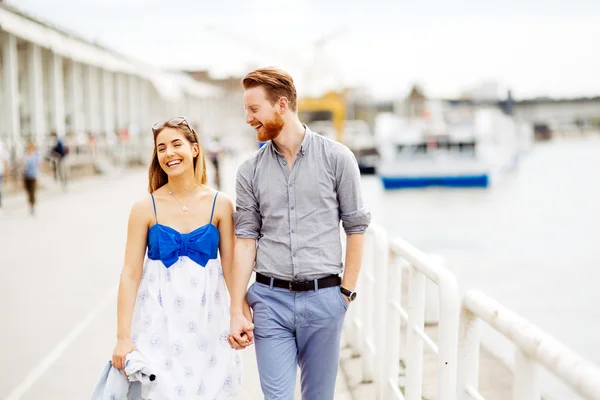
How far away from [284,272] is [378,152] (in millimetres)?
44348

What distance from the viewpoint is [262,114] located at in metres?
3.07

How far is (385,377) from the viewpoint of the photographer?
14.8 ft

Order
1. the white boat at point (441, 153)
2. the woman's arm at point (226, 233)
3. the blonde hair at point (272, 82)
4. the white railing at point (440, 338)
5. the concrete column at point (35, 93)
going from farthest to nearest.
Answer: the white boat at point (441, 153)
the concrete column at point (35, 93)
the woman's arm at point (226, 233)
the blonde hair at point (272, 82)
the white railing at point (440, 338)

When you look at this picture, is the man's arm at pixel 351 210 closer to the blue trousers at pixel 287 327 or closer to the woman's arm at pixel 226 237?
the blue trousers at pixel 287 327

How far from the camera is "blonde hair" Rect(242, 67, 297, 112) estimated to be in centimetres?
304

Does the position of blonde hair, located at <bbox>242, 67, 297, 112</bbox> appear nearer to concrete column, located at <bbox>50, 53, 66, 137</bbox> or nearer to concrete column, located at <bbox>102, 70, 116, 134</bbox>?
concrete column, located at <bbox>50, 53, 66, 137</bbox>

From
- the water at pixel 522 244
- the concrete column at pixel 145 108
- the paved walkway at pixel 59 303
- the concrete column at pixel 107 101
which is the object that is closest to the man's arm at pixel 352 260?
the paved walkway at pixel 59 303

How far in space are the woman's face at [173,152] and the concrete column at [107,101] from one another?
1430 inches

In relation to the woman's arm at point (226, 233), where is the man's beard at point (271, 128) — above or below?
above

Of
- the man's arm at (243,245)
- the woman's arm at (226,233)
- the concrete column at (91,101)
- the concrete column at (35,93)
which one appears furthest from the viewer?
the concrete column at (91,101)

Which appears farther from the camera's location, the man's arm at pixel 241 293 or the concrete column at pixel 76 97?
the concrete column at pixel 76 97

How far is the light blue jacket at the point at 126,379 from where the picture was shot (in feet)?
9.98

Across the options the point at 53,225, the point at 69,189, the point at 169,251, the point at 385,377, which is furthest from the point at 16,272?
the point at 69,189

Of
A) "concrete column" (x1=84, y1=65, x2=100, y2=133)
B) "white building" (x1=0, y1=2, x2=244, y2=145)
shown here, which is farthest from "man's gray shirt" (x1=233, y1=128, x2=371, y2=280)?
"concrete column" (x1=84, y1=65, x2=100, y2=133)
